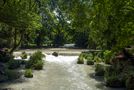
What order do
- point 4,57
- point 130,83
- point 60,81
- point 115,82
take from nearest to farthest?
point 130,83
point 115,82
point 60,81
point 4,57

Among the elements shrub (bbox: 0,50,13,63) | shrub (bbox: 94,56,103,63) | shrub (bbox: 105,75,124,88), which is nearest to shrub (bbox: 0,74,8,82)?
shrub (bbox: 105,75,124,88)

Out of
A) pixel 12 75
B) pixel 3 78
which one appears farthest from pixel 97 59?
pixel 3 78

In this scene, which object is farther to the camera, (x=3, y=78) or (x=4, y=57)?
(x=4, y=57)

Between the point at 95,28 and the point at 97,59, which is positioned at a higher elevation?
the point at 95,28

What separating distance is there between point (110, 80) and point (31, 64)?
38.4 ft

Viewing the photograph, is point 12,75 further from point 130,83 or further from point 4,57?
point 130,83

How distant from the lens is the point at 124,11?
959 centimetres

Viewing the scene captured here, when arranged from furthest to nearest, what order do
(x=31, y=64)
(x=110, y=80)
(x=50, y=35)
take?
(x=50, y=35) → (x=31, y=64) → (x=110, y=80)

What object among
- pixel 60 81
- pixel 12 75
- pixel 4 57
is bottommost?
pixel 60 81

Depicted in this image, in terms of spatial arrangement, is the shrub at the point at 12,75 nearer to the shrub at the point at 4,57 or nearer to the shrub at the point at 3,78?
the shrub at the point at 3,78

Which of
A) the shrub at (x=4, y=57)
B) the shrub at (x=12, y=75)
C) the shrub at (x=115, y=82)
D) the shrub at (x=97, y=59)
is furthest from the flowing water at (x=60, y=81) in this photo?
the shrub at (x=4, y=57)

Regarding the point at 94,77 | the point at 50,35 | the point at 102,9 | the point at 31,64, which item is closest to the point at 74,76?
the point at 94,77

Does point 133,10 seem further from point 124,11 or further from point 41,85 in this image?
point 41,85

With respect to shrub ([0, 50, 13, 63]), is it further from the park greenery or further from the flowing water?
the flowing water
